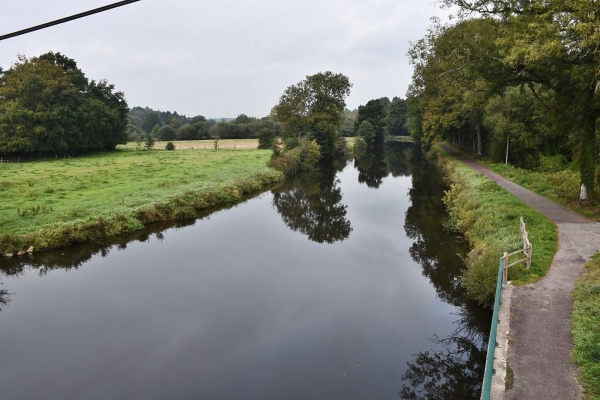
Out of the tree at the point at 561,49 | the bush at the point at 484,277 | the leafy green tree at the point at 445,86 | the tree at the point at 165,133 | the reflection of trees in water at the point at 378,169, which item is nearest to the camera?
the bush at the point at 484,277

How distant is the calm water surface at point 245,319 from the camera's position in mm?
10188

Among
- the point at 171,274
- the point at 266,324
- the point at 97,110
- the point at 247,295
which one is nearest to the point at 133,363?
the point at 266,324

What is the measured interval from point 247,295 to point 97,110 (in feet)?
185

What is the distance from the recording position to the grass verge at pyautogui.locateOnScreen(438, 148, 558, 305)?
41.5ft

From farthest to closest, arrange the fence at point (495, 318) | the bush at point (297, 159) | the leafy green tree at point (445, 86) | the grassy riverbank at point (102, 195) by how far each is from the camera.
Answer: the bush at point (297, 159), the leafy green tree at point (445, 86), the grassy riverbank at point (102, 195), the fence at point (495, 318)

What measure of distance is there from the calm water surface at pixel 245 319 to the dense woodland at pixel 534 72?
9.11m

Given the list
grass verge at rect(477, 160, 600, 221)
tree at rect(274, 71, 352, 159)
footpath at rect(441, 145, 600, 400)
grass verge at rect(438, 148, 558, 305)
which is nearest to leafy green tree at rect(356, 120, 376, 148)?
tree at rect(274, 71, 352, 159)

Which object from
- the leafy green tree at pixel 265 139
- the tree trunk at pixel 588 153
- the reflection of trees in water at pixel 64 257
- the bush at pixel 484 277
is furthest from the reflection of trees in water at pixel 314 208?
the leafy green tree at pixel 265 139

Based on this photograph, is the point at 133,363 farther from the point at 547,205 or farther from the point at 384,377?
the point at 547,205

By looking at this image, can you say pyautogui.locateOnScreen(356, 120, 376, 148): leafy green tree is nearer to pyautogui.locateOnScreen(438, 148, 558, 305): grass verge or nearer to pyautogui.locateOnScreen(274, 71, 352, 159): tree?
pyautogui.locateOnScreen(274, 71, 352, 159): tree

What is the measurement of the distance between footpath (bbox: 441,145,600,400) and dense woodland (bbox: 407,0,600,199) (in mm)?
6411

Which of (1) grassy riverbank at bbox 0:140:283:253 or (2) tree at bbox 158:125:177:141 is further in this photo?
(2) tree at bbox 158:125:177:141

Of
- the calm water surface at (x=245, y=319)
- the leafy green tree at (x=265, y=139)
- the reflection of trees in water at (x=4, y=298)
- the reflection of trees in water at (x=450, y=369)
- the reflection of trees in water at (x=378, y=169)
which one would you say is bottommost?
the reflection of trees in water at (x=450, y=369)

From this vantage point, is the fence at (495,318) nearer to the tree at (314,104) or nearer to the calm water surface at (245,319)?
the calm water surface at (245,319)
